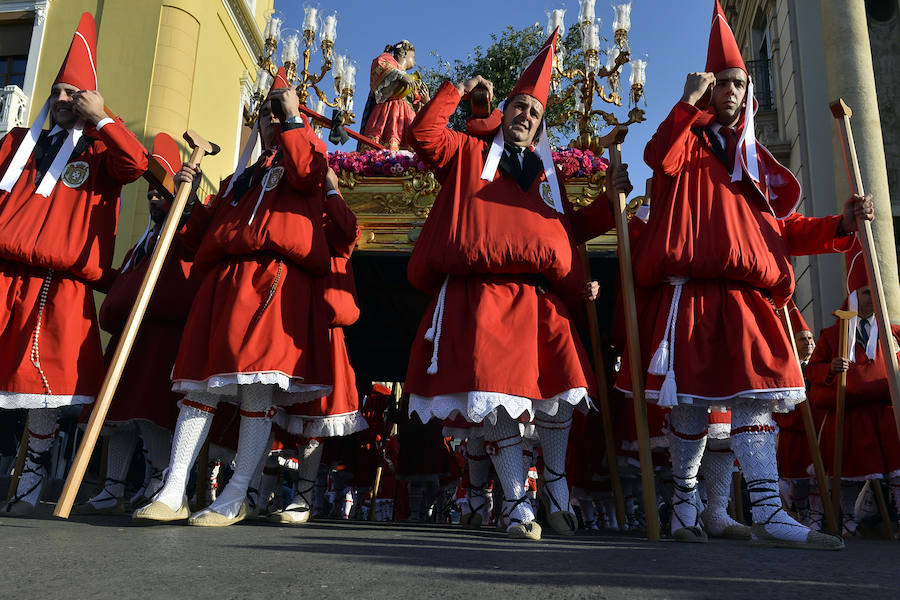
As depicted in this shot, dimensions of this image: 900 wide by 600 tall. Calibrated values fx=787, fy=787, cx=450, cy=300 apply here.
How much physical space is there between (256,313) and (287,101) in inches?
39.0

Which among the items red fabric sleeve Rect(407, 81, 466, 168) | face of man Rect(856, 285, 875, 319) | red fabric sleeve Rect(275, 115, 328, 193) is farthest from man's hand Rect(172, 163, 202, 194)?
face of man Rect(856, 285, 875, 319)

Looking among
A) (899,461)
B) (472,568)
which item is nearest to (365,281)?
(899,461)

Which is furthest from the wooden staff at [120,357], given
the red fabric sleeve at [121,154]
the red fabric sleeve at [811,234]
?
the red fabric sleeve at [811,234]

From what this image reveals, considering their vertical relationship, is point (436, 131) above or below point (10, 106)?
below

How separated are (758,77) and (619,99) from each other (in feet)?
27.6

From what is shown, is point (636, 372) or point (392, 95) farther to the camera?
point (392, 95)

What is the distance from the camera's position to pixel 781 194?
3.44 meters

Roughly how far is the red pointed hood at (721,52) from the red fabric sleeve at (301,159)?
72.5 inches

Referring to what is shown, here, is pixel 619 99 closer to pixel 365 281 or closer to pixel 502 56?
pixel 365 281

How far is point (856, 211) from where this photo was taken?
10.9 feet

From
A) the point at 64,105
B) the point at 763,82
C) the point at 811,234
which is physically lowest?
the point at 811,234

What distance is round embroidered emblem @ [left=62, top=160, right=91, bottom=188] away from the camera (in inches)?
149

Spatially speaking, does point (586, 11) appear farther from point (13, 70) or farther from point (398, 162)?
point (13, 70)

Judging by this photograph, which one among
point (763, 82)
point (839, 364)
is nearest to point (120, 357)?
point (839, 364)
